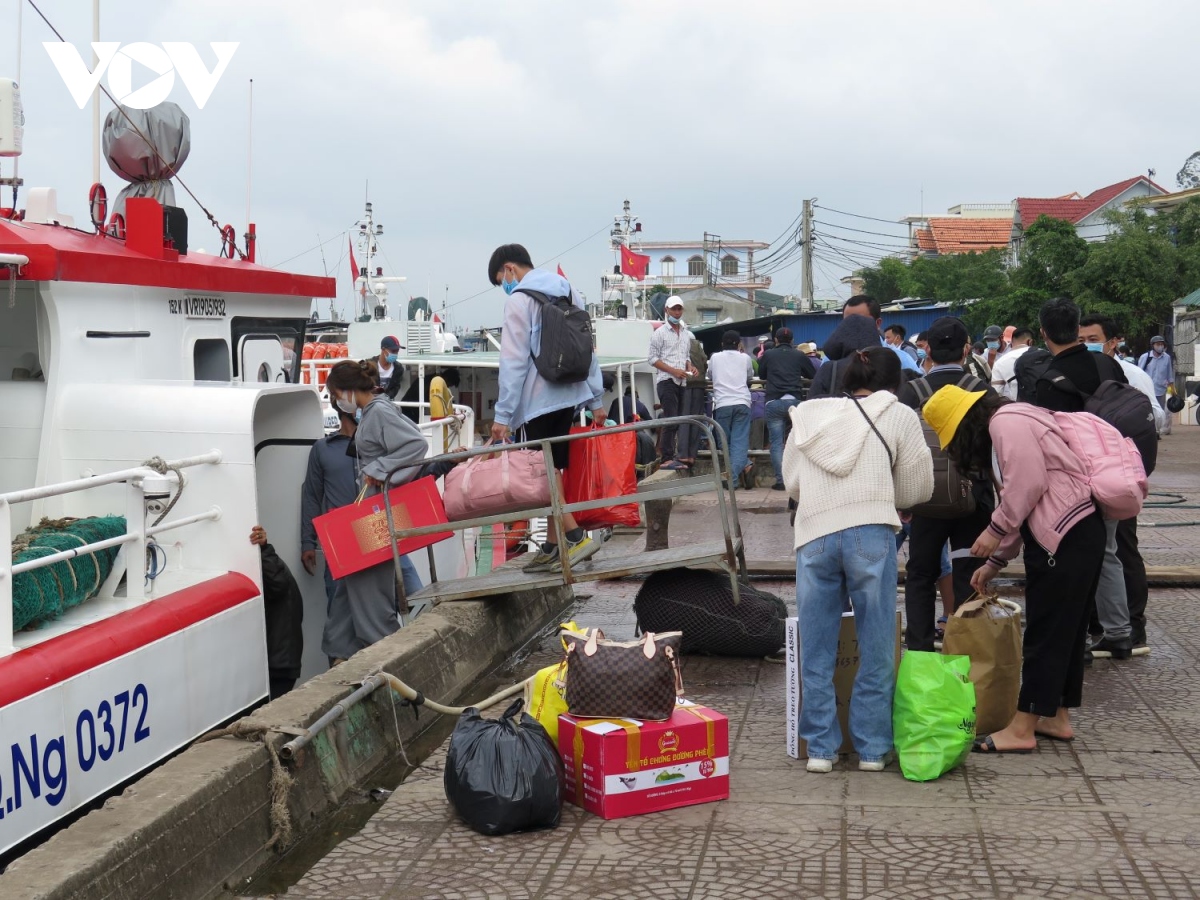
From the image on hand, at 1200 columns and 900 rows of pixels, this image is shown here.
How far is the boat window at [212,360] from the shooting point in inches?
324

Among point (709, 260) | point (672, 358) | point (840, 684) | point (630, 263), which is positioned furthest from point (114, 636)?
point (709, 260)

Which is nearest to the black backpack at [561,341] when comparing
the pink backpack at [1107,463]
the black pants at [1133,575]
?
the pink backpack at [1107,463]

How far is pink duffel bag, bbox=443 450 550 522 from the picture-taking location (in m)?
7.05

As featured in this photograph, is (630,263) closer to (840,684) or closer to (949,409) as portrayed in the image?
(949,409)

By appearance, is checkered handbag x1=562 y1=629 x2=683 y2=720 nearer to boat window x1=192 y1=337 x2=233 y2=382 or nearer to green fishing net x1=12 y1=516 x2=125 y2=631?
green fishing net x1=12 y1=516 x2=125 y2=631

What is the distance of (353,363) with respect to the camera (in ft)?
24.9

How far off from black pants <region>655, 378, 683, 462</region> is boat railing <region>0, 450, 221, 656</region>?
1012 centimetres

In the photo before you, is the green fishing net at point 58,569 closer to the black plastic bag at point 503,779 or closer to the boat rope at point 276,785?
the boat rope at point 276,785

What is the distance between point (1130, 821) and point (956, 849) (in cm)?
73

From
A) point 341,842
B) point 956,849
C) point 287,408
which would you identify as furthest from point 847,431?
point 287,408

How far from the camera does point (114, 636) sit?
544 cm

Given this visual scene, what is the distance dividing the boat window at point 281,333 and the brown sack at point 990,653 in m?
5.15

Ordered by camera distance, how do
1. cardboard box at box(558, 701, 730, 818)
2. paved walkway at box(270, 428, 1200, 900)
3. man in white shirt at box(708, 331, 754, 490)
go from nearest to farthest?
paved walkway at box(270, 428, 1200, 900), cardboard box at box(558, 701, 730, 818), man in white shirt at box(708, 331, 754, 490)

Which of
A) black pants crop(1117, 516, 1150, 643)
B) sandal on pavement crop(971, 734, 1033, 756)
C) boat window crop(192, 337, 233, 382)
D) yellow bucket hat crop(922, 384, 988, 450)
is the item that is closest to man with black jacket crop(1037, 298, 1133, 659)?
black pants crop(1117, 516, 1150, 643)
